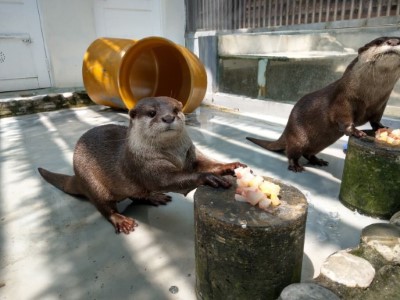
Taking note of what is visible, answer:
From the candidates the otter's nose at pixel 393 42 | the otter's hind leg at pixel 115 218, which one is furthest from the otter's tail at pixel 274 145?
the otter's hind leg at pixel 115 218

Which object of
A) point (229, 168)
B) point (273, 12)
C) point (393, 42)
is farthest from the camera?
point (273, 12)

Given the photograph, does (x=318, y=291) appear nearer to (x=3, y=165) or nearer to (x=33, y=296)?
(x=33, y=296)

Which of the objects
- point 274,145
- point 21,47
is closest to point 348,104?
point 274,145

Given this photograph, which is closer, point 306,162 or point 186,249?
point 186,249

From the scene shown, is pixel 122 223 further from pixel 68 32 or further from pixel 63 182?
pixel 68 32

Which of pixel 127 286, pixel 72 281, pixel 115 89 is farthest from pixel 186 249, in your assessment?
pixel 115 89

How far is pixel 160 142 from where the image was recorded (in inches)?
59.8

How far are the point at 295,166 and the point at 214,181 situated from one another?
1456 millimetres

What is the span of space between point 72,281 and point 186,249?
528 millimetres

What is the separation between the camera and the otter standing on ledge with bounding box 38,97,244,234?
144 cm

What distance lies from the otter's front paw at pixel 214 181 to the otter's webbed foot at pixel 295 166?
1384 mm

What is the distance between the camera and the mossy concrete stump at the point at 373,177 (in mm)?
1739

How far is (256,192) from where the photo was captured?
3.70 feet

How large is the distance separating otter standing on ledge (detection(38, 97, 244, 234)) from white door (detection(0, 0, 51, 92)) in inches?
150
